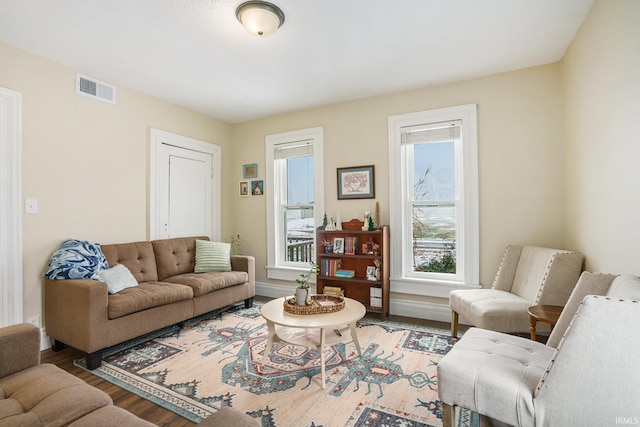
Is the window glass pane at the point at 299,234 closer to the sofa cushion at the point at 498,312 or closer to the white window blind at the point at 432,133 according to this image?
the white window blind at the point at 432,133

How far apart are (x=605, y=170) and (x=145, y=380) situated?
356 centimetres

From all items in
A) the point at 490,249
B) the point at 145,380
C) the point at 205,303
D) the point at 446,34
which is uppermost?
the point at 446,34

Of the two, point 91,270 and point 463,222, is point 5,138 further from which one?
point 463,222

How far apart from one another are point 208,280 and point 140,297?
76 cm

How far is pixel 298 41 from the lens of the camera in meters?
2.64

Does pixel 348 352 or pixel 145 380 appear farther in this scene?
pixel 348 352

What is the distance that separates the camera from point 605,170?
83.8 inches

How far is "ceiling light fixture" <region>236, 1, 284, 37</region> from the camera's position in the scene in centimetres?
214

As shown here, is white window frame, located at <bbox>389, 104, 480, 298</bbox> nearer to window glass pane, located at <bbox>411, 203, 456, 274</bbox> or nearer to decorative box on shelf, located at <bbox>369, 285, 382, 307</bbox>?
window glass pane, located at <bbox>411, 203, 456, 274</bbox>

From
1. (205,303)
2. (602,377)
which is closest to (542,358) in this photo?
(602,377)

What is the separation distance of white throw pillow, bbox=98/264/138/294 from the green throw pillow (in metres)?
0.82

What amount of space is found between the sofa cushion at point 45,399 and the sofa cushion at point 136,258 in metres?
1.88

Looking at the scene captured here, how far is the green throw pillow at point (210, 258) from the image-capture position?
3834 mm

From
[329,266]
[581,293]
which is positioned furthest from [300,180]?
[581,293]
